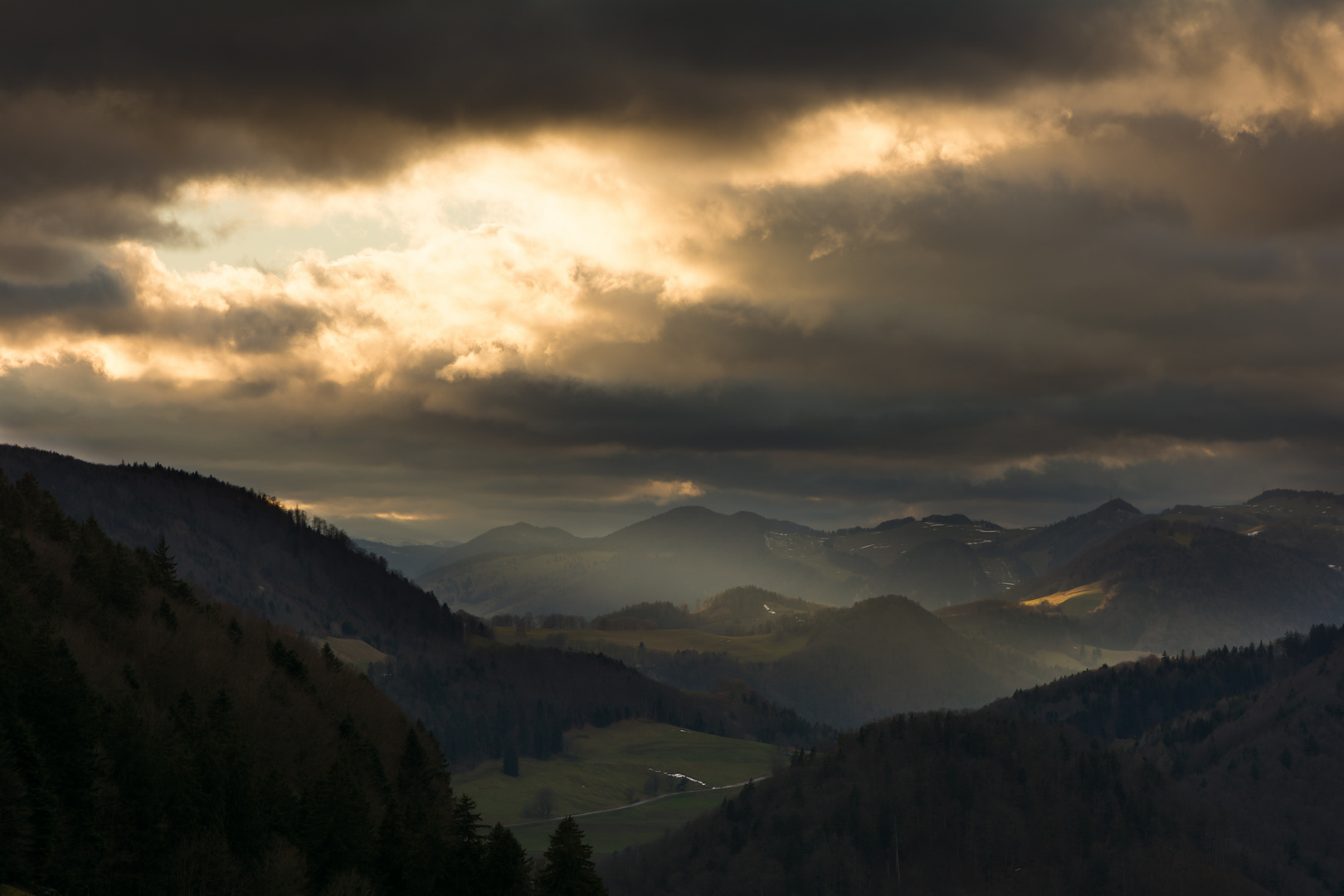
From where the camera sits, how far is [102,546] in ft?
584

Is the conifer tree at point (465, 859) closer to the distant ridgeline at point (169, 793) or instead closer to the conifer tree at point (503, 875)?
the distant ridgeline at point (169, 793)

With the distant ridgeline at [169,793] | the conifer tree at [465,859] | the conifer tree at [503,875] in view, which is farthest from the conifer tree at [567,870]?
the conifer tree at [465,859]

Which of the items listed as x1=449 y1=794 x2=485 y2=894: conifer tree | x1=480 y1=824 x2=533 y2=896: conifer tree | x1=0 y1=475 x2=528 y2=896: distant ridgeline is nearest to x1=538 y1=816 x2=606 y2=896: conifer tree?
x1=480 y1=824 x2=533 y2=896: conifer tree

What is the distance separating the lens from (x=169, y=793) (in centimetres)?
11100

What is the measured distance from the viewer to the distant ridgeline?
101m

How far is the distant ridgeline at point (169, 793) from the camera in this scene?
330ft

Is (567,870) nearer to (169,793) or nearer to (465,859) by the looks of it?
(465,859)

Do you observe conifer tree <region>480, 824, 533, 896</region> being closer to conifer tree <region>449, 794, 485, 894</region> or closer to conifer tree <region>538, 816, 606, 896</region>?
conifer tree <region>449, 794, 485, 894</region>

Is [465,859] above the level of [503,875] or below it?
above

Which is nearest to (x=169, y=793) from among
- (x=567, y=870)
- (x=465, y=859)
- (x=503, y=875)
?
(x=465, y=859)

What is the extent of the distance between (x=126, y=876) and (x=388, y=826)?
25941 millimetres

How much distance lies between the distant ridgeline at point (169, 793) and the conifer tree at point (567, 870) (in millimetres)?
5914

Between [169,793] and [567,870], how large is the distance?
128 feet

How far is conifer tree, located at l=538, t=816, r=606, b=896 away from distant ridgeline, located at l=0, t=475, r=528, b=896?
5914 millimetres
